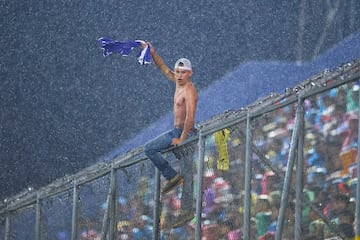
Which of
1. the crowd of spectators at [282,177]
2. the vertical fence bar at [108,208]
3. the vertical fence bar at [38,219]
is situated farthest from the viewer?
the vertical fence bar at [38,219]

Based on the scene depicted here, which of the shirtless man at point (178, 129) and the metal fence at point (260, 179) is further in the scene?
the shirtless man at point (178, 129)

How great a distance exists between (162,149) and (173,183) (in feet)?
1.30

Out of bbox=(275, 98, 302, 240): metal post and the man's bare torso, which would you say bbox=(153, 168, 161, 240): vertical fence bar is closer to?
the man's bare torso

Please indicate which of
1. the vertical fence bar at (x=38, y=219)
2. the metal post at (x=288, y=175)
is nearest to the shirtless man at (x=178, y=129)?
the metal post at (x=288, y=175)

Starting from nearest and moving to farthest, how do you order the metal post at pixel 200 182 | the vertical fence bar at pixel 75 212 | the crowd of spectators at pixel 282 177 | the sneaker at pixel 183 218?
1. the crowd of spectators at pixel 282 177
2. the metal post at pixel 200 182
3. the sneaker at pixel 183 218
4. the vertical fence bar at pixel 75 212

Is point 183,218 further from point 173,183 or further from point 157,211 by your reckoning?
point 157,211

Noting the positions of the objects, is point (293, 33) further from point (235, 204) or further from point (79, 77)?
point (235, 204)

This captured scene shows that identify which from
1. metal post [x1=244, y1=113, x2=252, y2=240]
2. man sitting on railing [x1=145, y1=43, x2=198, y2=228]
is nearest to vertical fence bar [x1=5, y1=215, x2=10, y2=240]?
man sitting on railing [x1=145, y1=43, x2=198, y2=228]

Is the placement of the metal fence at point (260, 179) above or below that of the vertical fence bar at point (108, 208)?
below

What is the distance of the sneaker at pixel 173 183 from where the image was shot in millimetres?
6797

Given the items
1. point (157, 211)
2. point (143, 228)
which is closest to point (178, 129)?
point (157, 211)

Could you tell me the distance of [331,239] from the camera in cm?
529

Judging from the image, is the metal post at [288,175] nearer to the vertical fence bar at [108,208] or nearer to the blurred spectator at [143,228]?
the blurred spectator at [143,228]

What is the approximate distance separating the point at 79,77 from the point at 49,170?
2127 mm
